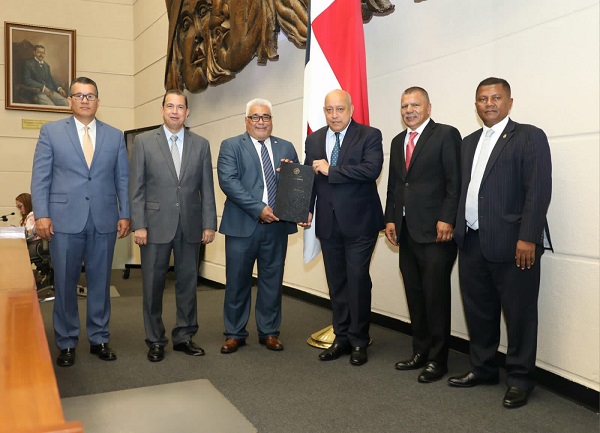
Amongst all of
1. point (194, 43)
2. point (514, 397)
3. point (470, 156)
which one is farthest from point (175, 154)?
point (194, 43)

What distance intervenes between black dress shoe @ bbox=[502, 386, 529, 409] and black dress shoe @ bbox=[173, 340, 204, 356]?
1702mm

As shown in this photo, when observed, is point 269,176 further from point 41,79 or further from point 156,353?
point 41,79

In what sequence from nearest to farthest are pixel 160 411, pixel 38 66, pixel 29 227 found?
1. pixel 160 411
2. pixel 29 227
3. pixel 38 66

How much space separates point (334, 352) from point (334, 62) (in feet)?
5.53

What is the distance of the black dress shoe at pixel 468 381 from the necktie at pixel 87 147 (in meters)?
2.24

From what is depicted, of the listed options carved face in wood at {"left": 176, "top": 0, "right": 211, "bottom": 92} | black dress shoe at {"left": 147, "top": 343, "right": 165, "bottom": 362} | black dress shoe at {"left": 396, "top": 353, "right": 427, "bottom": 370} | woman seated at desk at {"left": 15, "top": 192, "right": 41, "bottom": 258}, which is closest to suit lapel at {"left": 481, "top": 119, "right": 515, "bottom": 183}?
black dress shoe at {"left": 396, "top": 353, "right": 427, "bottom": 370}

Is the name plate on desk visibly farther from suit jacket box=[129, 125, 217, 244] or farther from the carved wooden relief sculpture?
the carved wooden relief sculpture

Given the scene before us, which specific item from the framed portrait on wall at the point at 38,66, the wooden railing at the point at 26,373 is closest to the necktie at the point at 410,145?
the wooden railing at the point at 26,373

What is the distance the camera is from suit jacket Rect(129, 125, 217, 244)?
135 inches

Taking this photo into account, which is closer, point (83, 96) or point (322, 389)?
point (322, 389)

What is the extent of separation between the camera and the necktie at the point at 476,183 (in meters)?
2.84

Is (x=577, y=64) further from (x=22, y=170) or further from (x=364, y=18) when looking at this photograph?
(x=22, y=170)

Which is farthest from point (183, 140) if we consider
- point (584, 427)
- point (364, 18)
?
point (584, 427)

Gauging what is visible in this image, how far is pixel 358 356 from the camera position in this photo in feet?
11.0
